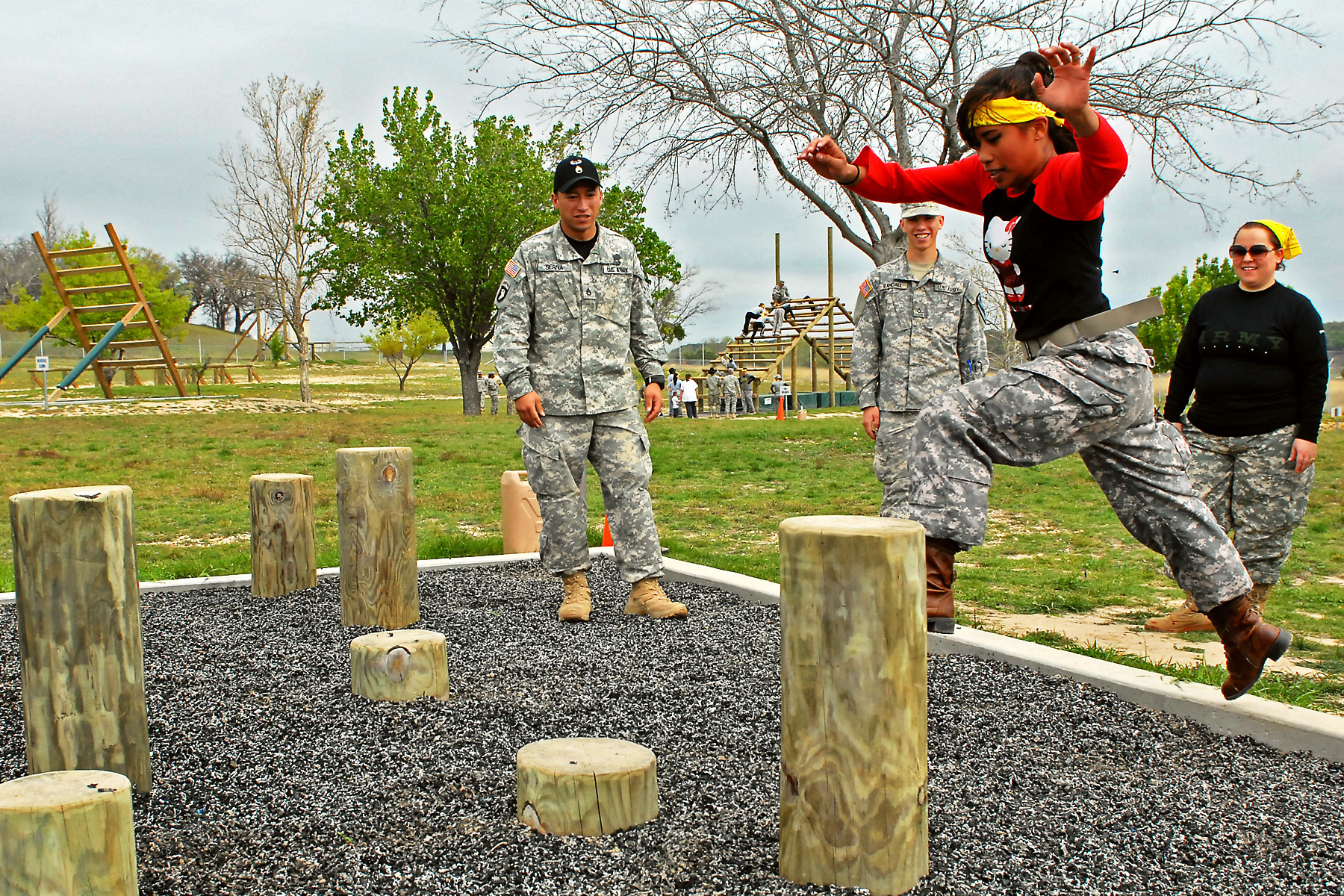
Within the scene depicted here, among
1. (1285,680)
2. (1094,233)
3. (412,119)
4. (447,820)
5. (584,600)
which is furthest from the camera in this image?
(412,119)

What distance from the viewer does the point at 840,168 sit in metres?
3.36

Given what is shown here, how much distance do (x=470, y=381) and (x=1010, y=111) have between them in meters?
28.2

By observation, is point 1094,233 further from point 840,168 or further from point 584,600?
point 584,600

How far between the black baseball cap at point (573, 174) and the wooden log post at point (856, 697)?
299 cm

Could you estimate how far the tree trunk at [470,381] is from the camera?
98.2 ft

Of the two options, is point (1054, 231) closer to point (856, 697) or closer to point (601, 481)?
point (856, 697)

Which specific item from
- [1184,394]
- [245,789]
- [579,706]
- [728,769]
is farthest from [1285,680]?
[245,789]

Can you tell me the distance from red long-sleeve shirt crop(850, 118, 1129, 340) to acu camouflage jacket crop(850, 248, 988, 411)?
2.04 m

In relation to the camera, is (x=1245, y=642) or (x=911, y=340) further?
(x=911, y=340)

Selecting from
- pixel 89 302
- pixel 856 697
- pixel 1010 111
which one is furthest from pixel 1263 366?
pixel 89 302

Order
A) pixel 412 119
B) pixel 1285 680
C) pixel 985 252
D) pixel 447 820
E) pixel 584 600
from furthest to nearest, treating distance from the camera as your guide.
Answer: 1. pixel 412 119
2. pixel 584 600
3. pixel 1285 680
4. pixel 985 252
5. pixel 447 820

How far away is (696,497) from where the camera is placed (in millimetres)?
11109

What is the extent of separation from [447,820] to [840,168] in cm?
225

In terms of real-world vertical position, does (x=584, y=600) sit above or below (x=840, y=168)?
below
